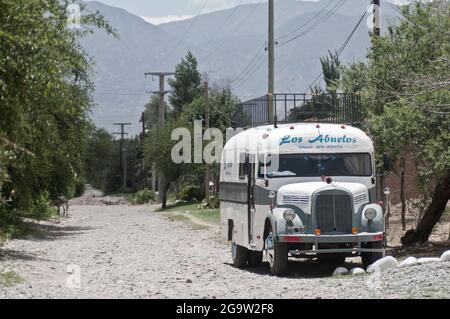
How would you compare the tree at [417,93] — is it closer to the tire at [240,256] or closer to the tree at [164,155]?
the tire at [240,256]

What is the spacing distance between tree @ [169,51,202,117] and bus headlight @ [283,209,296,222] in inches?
4125

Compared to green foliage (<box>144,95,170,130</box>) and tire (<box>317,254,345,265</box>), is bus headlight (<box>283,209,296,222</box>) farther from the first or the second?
green foliage (<box>144,95,170,130</box>)

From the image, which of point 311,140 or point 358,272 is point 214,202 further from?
point 358,272

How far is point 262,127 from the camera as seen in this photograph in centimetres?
2242

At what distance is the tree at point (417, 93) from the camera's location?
75.2 ft

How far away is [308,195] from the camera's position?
19.6 metres

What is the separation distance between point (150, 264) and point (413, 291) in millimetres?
10364

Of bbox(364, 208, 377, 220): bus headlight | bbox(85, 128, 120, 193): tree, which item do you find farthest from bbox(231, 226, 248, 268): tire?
bbox(85, 128, 120, 193): tree

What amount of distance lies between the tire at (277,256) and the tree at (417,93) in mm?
4804

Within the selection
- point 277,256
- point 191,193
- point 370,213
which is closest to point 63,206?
point 191,193

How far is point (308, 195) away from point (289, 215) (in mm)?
581

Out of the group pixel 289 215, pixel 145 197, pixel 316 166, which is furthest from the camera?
pixel 145 197

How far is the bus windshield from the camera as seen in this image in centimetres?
2056
